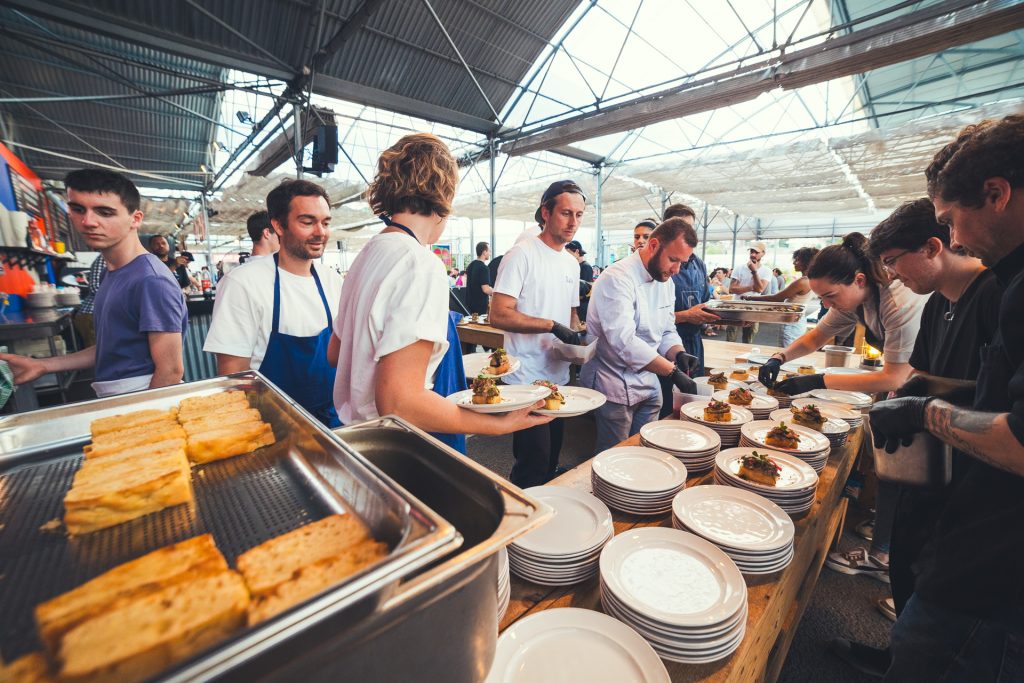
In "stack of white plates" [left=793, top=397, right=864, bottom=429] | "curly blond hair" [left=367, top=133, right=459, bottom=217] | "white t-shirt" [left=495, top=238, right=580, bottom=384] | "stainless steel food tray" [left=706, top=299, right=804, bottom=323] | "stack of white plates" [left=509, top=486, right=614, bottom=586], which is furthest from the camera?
"stainless steel food tray" [left=706, top=299, right=804, bottom=323]

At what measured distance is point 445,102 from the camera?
8031 millimetres

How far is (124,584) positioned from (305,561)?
0.61 feet

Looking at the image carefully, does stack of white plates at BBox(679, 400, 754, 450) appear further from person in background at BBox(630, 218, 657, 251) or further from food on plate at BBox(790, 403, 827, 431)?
→ person in background at BBox(630, 218, 657, 251)

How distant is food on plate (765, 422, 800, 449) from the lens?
6.04 feet

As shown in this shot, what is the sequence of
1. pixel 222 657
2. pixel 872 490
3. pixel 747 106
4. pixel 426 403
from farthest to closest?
pixel 747 106 < pixel 872 490 < pixel 426 403 < pixel 222 657

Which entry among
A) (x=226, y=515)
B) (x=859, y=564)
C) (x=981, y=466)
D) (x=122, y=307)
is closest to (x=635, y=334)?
(x=981, y=466)

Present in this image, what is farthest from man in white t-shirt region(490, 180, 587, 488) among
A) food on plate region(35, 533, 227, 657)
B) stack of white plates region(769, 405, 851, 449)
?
food on plate region(35, 533, 227, 657)

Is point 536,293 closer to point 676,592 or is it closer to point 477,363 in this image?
point 477,363

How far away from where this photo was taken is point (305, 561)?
52 centimetres

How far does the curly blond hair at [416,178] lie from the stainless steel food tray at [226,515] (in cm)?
82

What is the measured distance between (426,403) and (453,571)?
0.72 meters

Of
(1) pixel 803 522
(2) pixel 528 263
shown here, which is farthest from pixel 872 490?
(2) pixel 528 263

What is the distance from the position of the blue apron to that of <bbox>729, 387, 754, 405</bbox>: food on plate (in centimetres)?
232

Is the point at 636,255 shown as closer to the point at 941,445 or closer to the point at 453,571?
the point at 941,445
